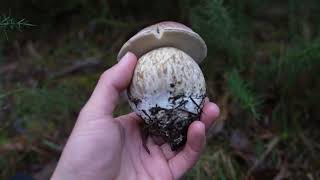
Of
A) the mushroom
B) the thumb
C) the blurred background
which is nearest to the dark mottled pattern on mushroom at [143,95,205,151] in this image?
the mushroom

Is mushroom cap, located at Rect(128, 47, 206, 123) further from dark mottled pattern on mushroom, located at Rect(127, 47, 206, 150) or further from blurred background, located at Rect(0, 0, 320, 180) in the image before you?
blurred background, located at Rect(0, 0, 320, 180)

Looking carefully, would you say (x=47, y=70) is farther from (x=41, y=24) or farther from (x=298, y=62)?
(x=298, y=62)

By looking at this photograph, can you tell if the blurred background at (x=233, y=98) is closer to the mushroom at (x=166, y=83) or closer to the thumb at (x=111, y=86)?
the mushroom at (x=166, y=83)

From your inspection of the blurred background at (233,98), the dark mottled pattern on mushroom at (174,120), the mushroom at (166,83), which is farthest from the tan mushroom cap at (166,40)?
the blurred background at (233,98)

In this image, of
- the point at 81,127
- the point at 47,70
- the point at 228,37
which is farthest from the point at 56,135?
the point at 228,37

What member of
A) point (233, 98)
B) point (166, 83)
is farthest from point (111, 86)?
point (233, 98)

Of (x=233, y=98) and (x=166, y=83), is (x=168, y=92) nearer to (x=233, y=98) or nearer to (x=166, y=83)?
(x=166, y=83)
